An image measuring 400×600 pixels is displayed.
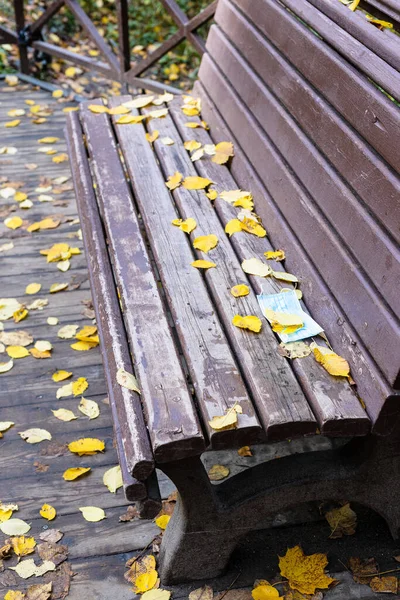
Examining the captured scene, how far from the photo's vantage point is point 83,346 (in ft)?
9.65

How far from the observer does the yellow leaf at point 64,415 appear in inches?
103

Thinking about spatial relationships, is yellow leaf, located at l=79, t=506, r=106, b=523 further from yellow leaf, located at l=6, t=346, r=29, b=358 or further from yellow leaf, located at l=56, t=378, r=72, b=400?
yellow leaf, located at l=6, t=346, r=29, b=358

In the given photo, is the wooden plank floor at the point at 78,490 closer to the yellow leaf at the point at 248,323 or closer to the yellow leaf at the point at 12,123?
the yellow leaf at the point at 248,323

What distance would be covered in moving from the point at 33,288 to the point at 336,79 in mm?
1719

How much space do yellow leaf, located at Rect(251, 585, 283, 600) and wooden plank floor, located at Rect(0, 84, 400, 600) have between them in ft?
0.11

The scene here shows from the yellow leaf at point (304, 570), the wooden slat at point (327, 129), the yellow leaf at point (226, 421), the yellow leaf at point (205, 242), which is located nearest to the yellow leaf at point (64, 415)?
the yellow leaf at point (205, 242)

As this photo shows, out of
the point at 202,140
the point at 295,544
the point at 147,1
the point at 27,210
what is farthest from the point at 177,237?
the point at 147,1

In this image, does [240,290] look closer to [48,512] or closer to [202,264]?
[202,264]

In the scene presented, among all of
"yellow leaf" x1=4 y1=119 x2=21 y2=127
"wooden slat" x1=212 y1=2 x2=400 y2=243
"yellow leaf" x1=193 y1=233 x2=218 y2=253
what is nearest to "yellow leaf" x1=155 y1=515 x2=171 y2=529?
"yellow leaf" x1=193 y1=233 x2=218 y2=253

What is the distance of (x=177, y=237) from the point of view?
2477 mm

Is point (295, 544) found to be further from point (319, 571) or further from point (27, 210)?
point (27, 210)

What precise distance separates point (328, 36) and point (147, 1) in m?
5.40

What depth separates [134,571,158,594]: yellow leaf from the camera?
2.08 metres

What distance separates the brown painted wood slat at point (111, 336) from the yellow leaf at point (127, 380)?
1cm
